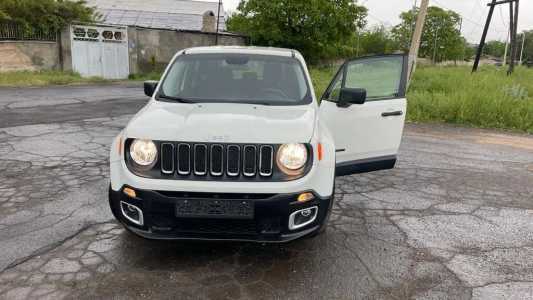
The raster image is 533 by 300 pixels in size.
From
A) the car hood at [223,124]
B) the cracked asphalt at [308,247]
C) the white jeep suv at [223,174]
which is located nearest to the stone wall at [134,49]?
the cracked asphalt at [308,247]

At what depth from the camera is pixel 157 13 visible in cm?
3372

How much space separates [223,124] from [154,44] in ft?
71.2

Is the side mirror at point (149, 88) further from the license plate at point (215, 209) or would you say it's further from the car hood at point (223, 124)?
the license plate at point (215, 209)

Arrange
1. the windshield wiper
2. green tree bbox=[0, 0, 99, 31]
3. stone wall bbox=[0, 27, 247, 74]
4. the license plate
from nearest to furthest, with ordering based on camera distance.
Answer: the license plate → the windshield wiper → green tree bbox=[0, 0, 99, 31] → stone wall bbox=[0, 27, 247, 74]

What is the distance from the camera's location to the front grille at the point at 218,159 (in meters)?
2.89

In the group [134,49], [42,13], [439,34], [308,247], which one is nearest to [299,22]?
[134,49]

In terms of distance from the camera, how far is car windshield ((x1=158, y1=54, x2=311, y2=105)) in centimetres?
384

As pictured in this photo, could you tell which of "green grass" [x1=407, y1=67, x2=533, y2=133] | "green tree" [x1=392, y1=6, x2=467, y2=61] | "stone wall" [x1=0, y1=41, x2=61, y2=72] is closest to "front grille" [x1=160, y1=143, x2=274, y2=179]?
"green grass" [x1=407, y1=67, x2=533, y2=133]

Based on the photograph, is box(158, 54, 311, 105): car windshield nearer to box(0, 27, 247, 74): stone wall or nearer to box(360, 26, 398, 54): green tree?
box(0, 27, 247, 74): stone wall

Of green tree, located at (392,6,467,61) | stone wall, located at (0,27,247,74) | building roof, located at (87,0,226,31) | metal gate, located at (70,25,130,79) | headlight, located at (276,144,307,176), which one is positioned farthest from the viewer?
green tree, located at (392,6,467,61)

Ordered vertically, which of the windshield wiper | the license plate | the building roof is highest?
the building roof

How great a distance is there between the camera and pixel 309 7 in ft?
95.5

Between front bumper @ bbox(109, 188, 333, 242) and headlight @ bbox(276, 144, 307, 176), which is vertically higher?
headlight @ bbox(276, 144, 307, 176)

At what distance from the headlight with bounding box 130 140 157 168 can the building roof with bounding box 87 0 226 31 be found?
28.0m
